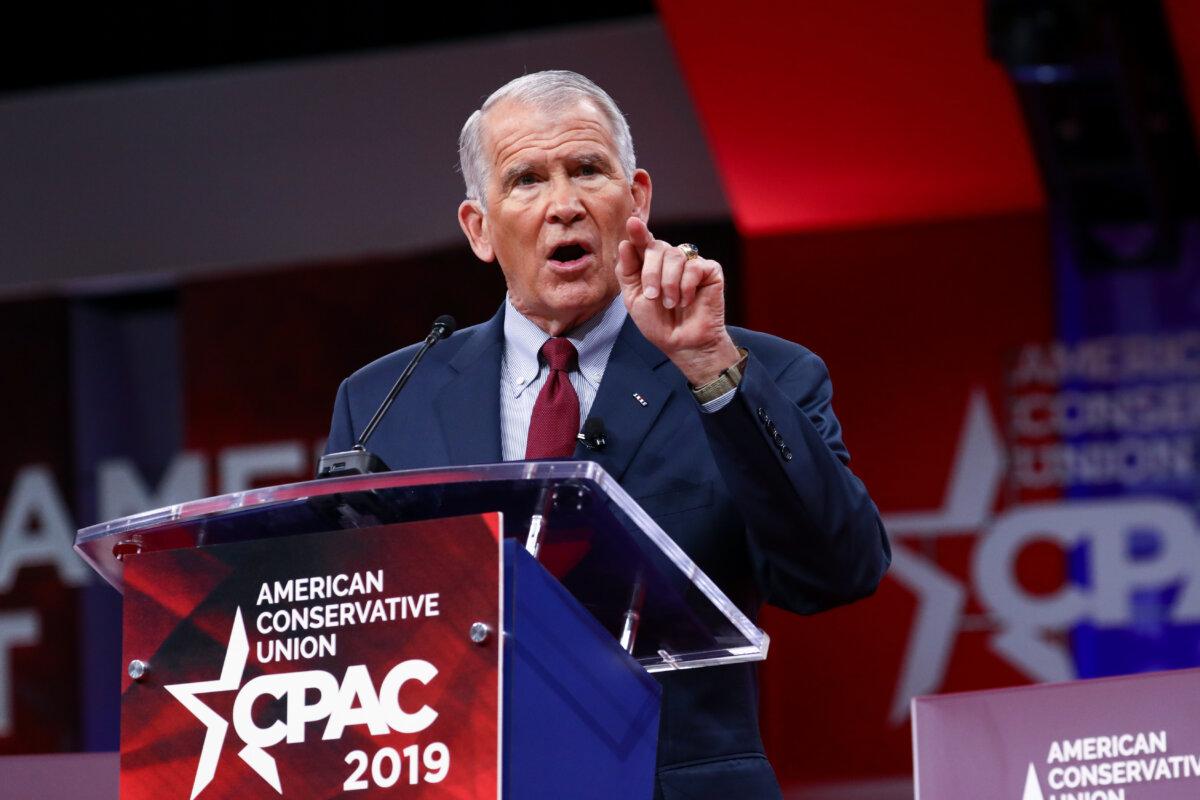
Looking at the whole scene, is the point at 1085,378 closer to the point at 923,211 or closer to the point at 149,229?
the point at 923,211

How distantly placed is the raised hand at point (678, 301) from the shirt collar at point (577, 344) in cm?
34

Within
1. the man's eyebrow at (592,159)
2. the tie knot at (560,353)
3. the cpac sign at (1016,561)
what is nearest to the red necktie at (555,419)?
the tie knot at (560,353)

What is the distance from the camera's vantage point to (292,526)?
1533 millimetres

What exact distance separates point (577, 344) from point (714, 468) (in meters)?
0.25

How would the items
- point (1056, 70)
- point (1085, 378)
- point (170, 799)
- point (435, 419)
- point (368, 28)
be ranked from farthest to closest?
point (368, 28)
point (1085, 378)
point (1056, 70)
point (435, 419)
point (170, 799)

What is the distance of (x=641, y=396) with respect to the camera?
1.84 m

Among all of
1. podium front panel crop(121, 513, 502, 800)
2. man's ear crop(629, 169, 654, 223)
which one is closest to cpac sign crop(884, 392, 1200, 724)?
man's ear crop(629, 169, 654, 223)

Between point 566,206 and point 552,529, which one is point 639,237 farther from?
point 566,206

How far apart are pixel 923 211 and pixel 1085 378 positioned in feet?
2.37

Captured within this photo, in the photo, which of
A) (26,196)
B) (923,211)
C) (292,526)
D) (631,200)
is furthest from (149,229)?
(292,526)

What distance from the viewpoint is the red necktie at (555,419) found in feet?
5.89

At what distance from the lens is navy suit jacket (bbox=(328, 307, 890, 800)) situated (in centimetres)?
162

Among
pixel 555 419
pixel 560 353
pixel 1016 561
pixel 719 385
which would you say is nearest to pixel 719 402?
pixel 719 385

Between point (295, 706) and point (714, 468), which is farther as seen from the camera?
point (714, 468)
